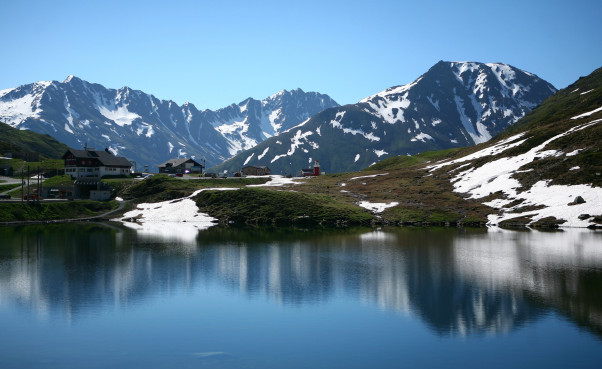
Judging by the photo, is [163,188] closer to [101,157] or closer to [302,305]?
[101,157]

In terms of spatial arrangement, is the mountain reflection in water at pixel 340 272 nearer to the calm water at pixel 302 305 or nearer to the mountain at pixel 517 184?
the calm water at pixel 302 305

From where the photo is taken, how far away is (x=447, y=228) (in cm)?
10644

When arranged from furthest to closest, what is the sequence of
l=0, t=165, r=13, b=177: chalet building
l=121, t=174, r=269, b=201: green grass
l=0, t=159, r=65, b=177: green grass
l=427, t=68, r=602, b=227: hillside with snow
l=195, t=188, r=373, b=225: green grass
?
1. l=0, t=159, r=65, b=177: green grass
2. l=0, t=165, r=13, b=177: chalet building
3. l=121, t=174, r=269, b=201: green grass
4. l=195, t=188, r=373, b=225: green grass
5. l=427, t=68, r=602, b=227: hillside with snow

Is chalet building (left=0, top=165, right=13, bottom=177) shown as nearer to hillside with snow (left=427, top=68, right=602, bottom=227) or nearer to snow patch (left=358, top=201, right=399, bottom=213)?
snow patch (left=358, top=201, right=399, bottom=213)

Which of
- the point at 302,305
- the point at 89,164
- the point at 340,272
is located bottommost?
the point at 302,305

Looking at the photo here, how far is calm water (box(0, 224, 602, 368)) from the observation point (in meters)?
32.3

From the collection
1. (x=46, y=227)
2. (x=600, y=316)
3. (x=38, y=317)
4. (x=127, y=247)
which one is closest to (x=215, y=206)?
(x=46, y=227)

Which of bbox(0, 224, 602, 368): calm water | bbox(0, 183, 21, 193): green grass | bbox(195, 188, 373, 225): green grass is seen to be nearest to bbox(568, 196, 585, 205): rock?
bbox(0, 224, 602, 368): calm water

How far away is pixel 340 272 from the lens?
193ft

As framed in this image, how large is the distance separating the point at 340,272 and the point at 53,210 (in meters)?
89.5

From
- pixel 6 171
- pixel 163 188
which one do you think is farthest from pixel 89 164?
pixel 163 188

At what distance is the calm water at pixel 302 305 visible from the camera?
32.3m

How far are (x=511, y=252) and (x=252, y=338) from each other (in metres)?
48.3

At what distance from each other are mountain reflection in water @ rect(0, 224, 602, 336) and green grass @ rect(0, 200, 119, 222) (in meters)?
24.7
